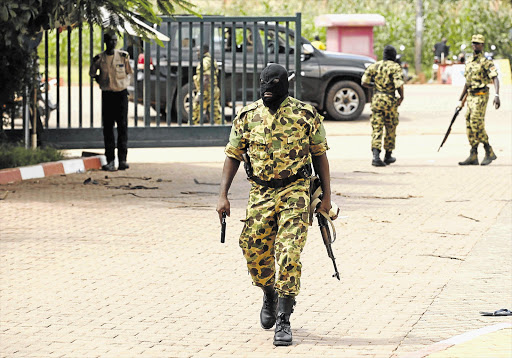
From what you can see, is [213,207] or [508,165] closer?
[213,207]

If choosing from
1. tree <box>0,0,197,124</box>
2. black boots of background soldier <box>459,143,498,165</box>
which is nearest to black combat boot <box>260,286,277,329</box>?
tree <box>0,0,197,124</box>

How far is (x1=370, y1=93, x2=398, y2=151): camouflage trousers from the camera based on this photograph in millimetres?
15359

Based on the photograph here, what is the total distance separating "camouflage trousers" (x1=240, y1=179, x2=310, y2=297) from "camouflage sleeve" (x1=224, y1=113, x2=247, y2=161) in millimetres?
225

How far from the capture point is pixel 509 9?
1896 inches

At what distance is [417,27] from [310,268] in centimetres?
3489

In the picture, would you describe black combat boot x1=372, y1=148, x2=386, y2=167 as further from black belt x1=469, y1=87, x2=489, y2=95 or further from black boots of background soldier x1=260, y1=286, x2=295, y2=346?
black boots of background soldier x1=260, y1=286, x2=295, y2=346

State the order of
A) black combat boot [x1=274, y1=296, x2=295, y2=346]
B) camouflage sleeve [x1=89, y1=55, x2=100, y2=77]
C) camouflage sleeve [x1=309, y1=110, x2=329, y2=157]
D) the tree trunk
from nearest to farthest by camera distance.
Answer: black combat boot [x1=274, y1=296, x2=295, y2=346], camouflage sleeve [x1=309, y1=110, x2=329, y2=157], camouflage sleeve [x1=89, y1=55, x2=100, y2=77], the tree trunk

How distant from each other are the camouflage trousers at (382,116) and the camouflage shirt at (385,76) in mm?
118

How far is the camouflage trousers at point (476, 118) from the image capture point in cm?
1535

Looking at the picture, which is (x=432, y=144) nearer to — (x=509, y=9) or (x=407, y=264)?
(x=407, y=264)

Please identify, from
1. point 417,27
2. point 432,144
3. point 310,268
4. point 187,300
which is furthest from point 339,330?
point 417,27

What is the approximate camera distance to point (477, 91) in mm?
15359

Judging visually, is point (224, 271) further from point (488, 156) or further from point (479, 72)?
point (488, 156)

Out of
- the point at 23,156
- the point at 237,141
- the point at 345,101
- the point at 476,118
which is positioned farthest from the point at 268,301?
the point at 345,101
